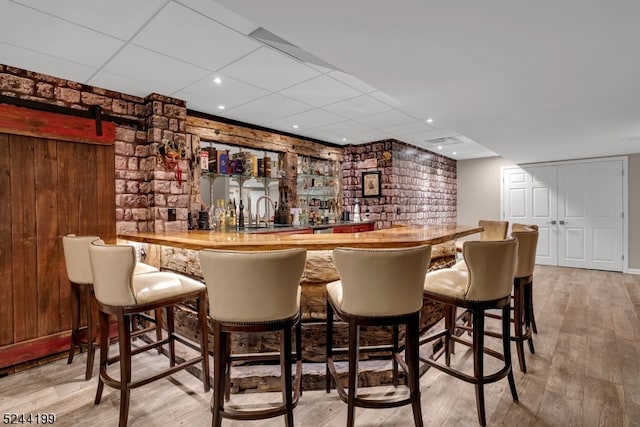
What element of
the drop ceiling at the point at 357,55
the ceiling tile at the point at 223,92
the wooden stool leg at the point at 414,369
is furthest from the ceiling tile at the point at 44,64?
the wooden stool leg at the point at 414,369

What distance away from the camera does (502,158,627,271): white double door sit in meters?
6.28

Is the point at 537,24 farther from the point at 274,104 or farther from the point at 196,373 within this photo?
the point at 196,373

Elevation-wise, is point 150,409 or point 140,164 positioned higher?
point 140,164

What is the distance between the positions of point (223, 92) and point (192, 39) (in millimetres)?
1074

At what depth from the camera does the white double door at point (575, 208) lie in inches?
247

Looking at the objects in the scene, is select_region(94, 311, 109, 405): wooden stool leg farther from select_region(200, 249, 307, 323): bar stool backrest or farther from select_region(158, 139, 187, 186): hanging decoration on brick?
select_region(158, 139, 187, 186): hanging decoration on brick

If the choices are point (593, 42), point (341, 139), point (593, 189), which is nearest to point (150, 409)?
point (593, 42)

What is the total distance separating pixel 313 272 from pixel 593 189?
6.65 m

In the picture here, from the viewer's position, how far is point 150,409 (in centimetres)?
213

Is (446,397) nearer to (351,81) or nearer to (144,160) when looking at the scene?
(351,81)

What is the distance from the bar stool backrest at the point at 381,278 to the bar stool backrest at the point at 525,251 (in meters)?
1.38

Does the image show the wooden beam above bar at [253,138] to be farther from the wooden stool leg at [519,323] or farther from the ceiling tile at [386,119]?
the wooden stool leg at [519,323]

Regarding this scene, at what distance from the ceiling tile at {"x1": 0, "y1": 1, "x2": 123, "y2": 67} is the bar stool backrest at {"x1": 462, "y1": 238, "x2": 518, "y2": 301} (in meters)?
2.74

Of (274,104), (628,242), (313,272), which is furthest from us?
(628,242)
